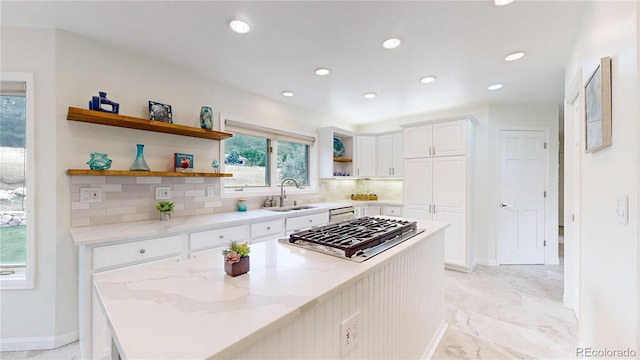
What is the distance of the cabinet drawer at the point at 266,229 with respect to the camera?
8.84ft

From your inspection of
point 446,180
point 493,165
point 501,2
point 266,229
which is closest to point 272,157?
point 266,229

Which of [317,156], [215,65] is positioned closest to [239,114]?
[215,65]

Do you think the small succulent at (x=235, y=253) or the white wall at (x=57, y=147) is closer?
the small succulent at (x=235, y=253)

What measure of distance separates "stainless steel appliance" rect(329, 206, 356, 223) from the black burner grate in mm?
2032

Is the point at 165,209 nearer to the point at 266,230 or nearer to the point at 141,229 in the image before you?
the point at 141,229

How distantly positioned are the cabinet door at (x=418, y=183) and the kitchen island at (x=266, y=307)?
2.56 meters

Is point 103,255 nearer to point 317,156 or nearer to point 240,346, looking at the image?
point 240,346

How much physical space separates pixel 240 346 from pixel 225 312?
14cm

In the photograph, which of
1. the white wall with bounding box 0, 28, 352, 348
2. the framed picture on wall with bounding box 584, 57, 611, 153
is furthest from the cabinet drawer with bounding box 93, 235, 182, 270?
the framed picture on wall with bounding box 584, 57, 611, 153

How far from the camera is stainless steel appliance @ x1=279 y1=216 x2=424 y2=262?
1.16 meters

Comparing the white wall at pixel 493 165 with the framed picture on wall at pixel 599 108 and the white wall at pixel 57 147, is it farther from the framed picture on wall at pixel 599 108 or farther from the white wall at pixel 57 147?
the white wall at pixel 57 147

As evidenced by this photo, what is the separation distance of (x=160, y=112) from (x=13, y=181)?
3.91 ft

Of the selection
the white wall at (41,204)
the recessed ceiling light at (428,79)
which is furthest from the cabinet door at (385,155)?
the white wall at (41,204)

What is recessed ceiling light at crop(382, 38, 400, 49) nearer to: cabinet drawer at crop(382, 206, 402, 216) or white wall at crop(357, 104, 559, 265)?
white wall at crop(357, 104, 559, 265)
